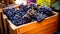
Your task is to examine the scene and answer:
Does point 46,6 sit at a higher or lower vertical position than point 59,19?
higher

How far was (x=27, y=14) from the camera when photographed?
1.12m

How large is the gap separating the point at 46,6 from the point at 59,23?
236mm

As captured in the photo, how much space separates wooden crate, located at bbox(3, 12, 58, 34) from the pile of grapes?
4 centimetres

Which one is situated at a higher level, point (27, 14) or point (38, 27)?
point (27, 14)

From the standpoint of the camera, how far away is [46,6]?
130cm

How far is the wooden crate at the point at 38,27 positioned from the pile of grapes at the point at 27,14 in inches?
1.8

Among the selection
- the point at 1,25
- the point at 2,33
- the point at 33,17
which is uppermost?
the point at 33,17

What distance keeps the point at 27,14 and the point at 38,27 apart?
0.54 ft

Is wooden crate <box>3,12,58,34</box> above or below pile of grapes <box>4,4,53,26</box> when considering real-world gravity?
below

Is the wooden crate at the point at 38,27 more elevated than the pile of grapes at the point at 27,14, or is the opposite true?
the pile of grapes at the point at 27,14

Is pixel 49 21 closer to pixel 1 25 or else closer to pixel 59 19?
pixel 59 19

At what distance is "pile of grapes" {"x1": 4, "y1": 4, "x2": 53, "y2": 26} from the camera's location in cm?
108

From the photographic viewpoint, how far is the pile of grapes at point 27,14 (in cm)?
108

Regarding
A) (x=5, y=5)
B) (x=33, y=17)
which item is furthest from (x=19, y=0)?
(x=33, y=17)
